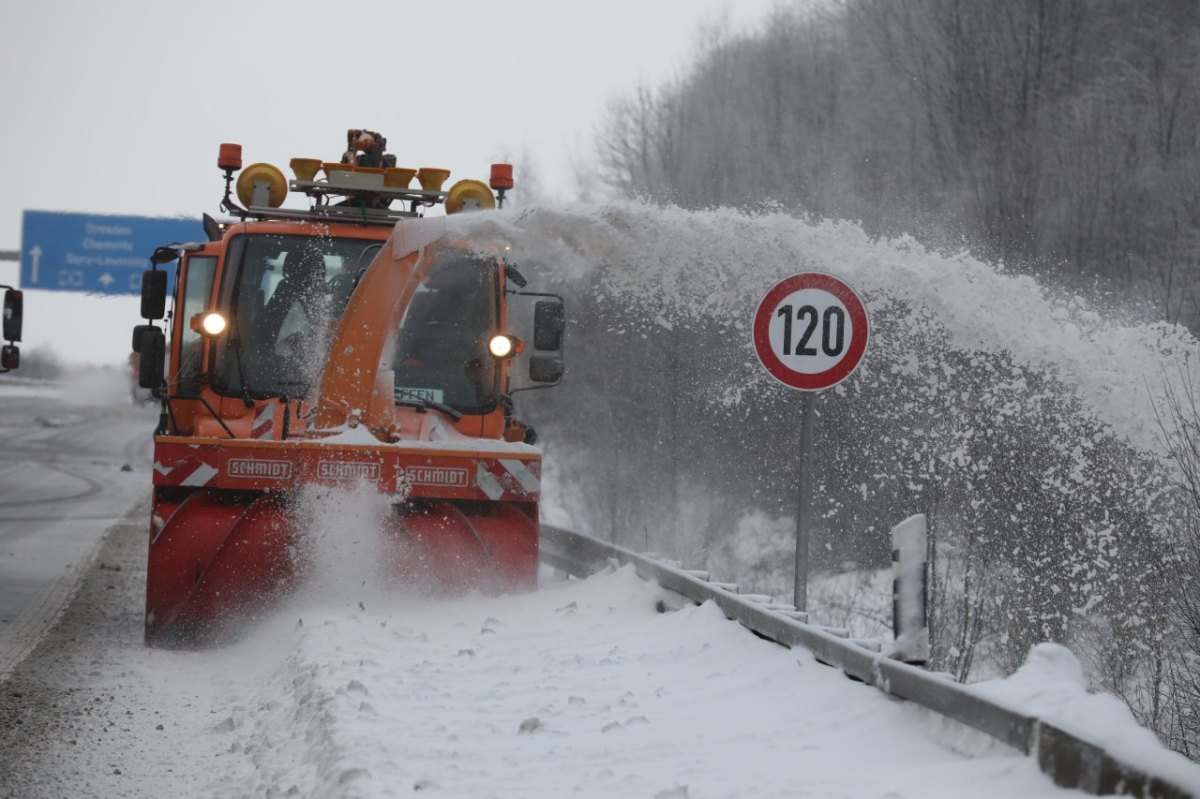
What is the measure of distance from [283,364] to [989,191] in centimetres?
1669

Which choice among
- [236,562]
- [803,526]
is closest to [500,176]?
[236,562]

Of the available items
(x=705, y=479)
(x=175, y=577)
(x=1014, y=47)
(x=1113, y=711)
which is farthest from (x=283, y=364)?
(x=1014, y=47)

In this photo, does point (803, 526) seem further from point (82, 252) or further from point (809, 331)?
point (82, 252)

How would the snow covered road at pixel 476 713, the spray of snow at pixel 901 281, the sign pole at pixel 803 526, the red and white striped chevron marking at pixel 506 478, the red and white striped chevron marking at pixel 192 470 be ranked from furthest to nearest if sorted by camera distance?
the spray of snow at pixel 901 281 < the red and white striped chevron marking at pixel 506 478 < the red and white striped chevron marking at pixel 192 470 < the sign pole at pixel 803 526 < the snow covered road at pixel 476 713

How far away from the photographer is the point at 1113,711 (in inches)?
165

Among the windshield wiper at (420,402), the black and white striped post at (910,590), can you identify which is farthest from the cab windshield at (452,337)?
the black and white striped post at (910,590)

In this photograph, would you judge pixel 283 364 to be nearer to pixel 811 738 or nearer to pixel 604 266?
pixel 604 266

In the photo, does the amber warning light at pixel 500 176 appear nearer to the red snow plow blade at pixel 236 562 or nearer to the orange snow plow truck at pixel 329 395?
the orange snow plow truck at pixel 329 395

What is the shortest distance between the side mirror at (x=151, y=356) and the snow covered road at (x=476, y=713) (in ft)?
6.09

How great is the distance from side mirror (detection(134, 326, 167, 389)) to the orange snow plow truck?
0.02 meters

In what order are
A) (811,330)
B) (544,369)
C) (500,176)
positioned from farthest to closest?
1. (500,176)
2. (544,369)
3. (811,330)

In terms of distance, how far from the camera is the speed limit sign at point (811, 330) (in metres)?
8.09

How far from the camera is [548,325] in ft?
32.7

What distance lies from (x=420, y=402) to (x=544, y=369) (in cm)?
94
